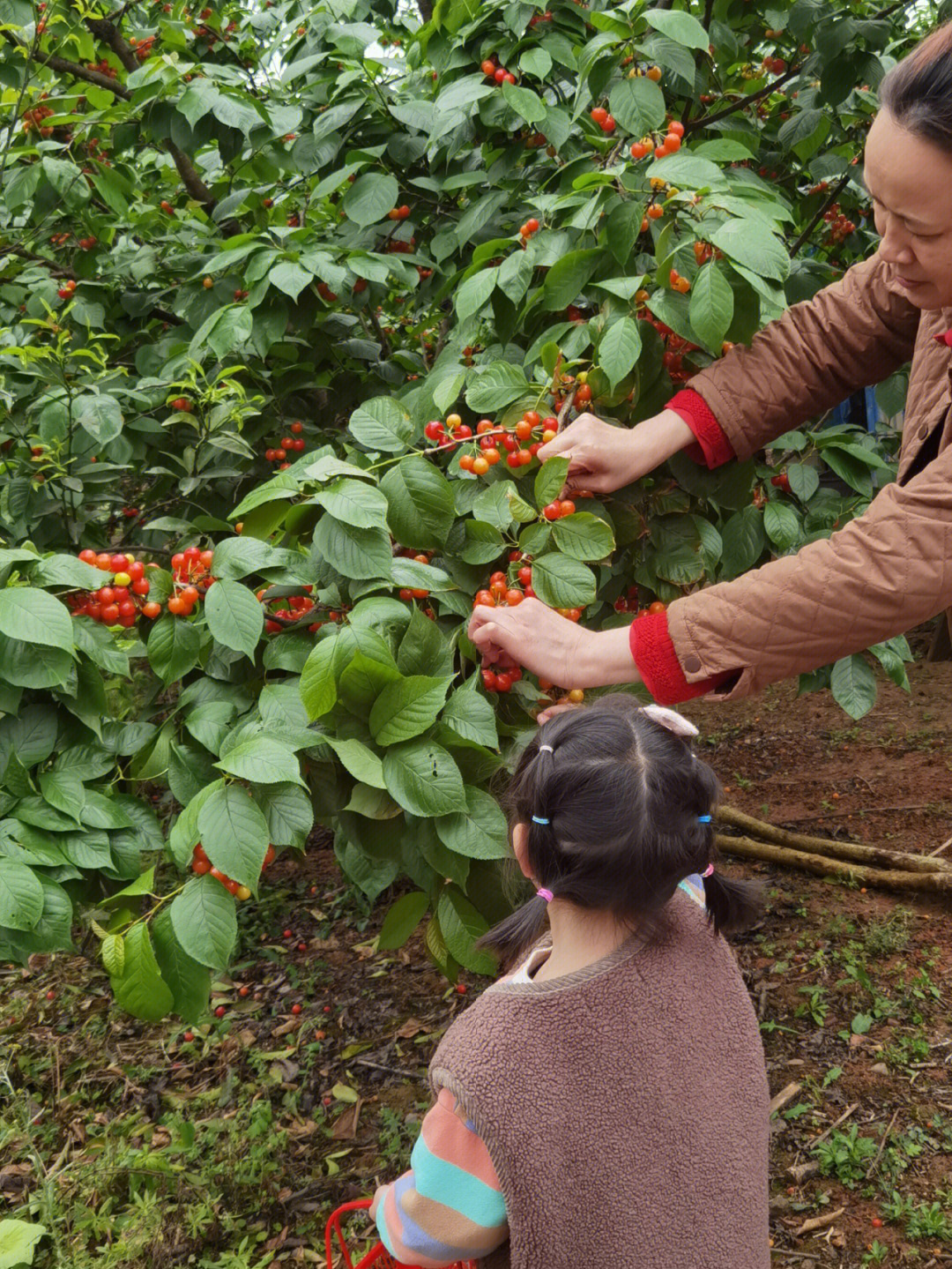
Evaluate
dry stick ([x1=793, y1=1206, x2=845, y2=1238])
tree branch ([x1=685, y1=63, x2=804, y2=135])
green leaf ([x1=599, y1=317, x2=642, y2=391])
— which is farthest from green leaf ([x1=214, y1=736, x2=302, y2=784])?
tree branch ([x1=685, y1=63, x2=804, y2=135])

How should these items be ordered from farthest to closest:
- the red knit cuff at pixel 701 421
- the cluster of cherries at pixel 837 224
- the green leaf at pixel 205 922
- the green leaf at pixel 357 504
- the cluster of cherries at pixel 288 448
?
the cluster of cherries at pixel 837 224 → the cluster of cherries at pixel 288 448 → the red knit cuff at pixel 701 421 → the green leaf at pixel 357 504 → the green leaf at pixel 205 922

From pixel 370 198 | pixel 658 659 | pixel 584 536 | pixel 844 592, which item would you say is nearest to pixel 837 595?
pixel 844 592

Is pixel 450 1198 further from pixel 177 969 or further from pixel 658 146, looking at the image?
pixel 658 146

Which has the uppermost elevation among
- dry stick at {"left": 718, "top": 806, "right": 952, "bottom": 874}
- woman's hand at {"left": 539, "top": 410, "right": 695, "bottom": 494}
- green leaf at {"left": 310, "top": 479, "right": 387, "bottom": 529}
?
woman's hand at {"left": 539, "top": 410, "right": 695, "bottom": 494}

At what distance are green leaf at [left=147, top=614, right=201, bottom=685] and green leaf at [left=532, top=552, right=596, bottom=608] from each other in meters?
0.50

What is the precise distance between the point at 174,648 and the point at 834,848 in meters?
2.66

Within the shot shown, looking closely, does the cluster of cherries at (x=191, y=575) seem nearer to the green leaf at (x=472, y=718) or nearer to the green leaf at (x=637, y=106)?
the green leaf at (x=472, y=718)

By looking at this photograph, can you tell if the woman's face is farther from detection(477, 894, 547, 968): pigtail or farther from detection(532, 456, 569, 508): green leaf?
detection(477, 894, 547, 968): pigtail

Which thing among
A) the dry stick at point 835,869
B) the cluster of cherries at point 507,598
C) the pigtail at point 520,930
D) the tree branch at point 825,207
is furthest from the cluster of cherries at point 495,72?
the dry stick at point 835,869

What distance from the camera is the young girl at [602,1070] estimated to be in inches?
43.4

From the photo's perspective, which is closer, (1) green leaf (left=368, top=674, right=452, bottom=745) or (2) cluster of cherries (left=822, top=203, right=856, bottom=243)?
(1) green leaf (left=368, top=674, right=452, bottom=745)

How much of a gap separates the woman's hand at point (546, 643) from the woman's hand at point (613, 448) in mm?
284

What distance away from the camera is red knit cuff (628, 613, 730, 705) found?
59.4 inches

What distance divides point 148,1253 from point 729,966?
5.54 feet
